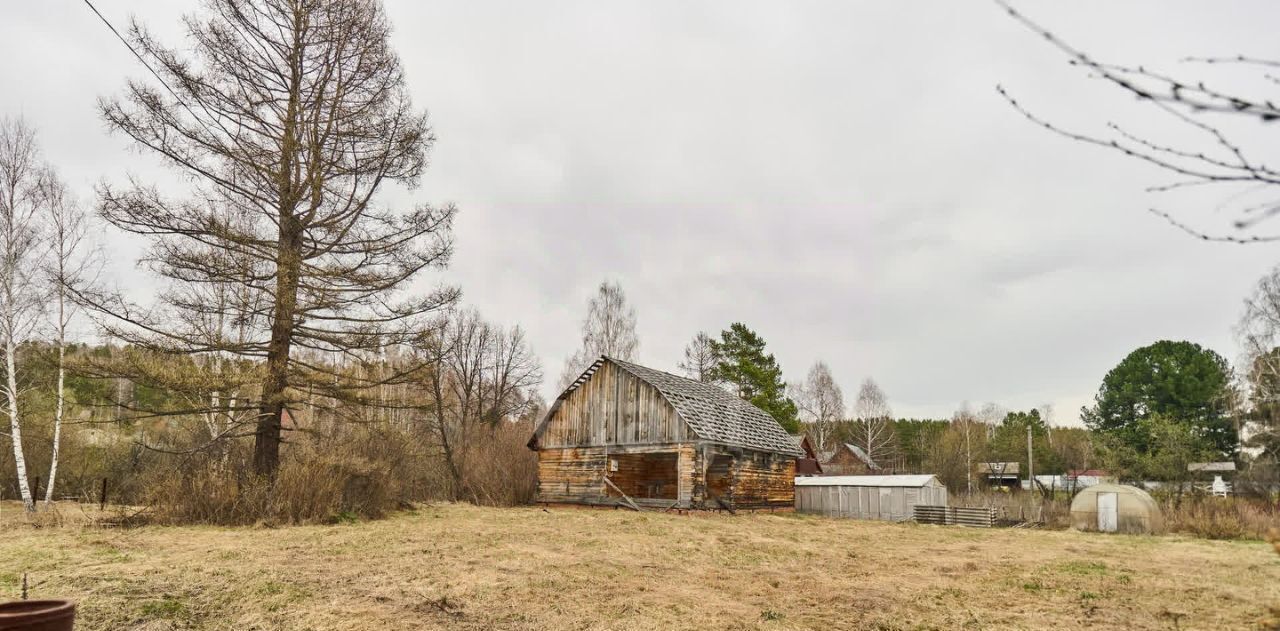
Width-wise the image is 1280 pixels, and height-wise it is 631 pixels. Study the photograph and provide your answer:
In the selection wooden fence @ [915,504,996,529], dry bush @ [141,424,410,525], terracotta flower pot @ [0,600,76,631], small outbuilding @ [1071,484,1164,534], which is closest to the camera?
terracotta flower pot @ [0,600,76,631]

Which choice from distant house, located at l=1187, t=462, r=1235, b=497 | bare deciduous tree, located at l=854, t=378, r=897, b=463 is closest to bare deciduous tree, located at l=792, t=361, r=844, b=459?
bare deciduous tree, located at l=854, t=378, r=897, b=463

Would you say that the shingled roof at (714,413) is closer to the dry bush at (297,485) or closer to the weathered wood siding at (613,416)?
the weathered wood siding at (613,416)

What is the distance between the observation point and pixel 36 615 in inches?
→ 197

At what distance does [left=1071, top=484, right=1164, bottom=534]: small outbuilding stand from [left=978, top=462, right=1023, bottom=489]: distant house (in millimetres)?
30737

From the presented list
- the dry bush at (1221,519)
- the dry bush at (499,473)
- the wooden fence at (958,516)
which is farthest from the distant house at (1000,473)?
the dry bush at (499,473)

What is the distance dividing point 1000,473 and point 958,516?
3705 cm

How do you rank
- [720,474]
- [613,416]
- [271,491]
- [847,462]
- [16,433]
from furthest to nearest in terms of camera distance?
[847,462] < [613,416] < [720,474] < [16,433] < [271,491]

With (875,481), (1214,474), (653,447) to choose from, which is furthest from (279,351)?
(1214,474)

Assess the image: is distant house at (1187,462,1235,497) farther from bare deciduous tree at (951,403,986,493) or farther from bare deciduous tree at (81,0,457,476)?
bare deciduous tree at (81,0,457,476)

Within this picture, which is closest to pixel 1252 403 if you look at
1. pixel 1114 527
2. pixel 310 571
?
pixel 1114 527

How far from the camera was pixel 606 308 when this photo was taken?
4509cm

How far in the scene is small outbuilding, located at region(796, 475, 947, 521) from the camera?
2873 centimetres

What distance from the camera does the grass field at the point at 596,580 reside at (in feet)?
26.5

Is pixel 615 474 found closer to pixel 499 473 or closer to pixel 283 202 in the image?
pixel 499 473
